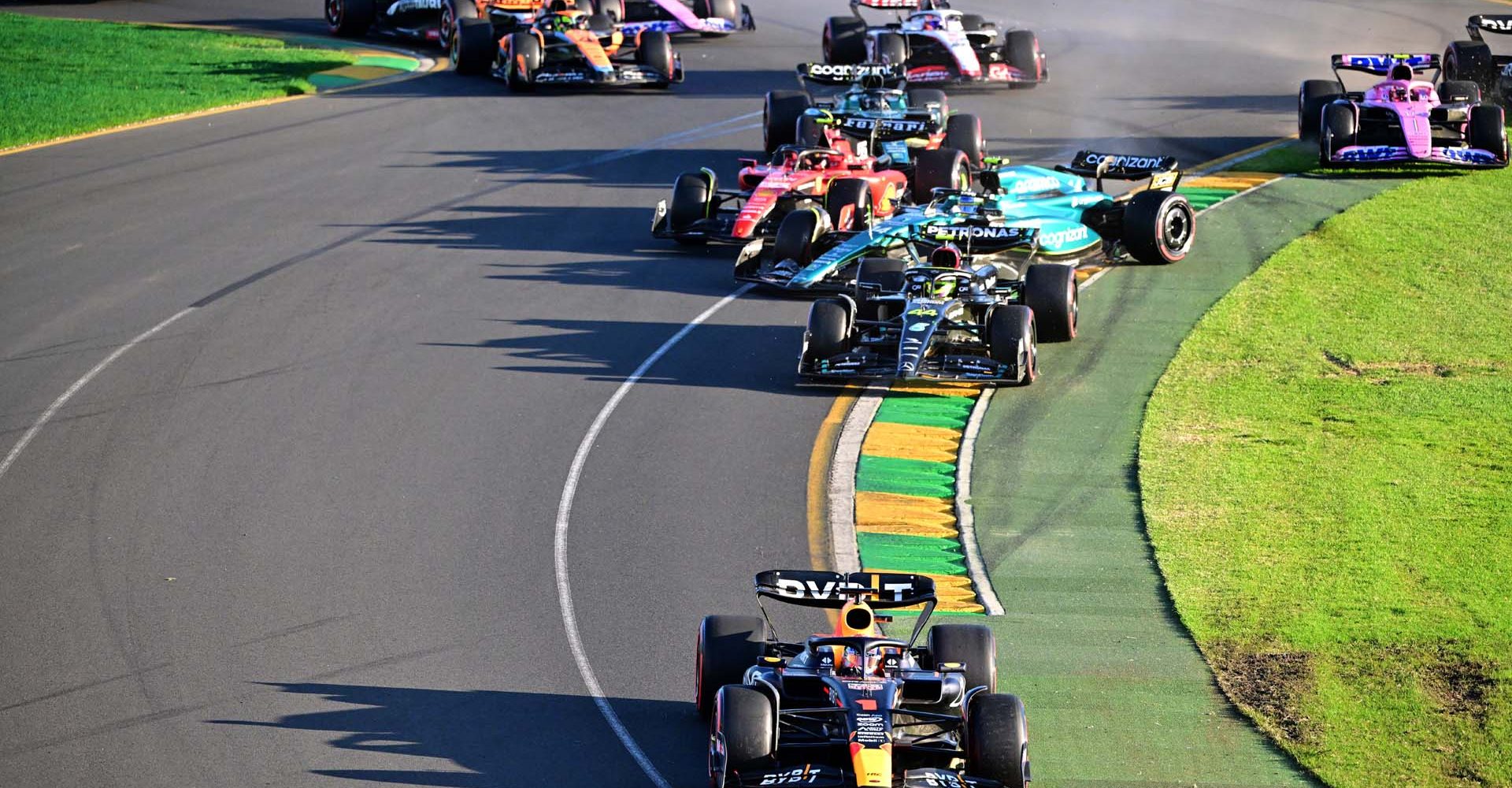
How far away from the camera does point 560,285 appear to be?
29.0 m

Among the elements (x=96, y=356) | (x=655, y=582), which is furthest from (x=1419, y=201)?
(x=96, y=356)

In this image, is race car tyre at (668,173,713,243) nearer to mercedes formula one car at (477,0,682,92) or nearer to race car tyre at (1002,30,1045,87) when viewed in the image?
mercedes formula one car at (477,0,682,92)

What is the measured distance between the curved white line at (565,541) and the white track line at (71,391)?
6.82 meters

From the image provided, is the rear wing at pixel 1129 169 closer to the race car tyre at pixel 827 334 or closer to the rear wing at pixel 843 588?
the race car tyre at pixel 827 334

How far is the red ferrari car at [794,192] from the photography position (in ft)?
96.7

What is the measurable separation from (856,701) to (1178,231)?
18065mm

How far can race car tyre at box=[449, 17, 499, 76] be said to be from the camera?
150ft

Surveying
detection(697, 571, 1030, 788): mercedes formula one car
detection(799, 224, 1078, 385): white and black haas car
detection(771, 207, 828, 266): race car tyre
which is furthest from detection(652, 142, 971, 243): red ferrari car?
detection(697, 571, 1030, 788): mercedes formula one car

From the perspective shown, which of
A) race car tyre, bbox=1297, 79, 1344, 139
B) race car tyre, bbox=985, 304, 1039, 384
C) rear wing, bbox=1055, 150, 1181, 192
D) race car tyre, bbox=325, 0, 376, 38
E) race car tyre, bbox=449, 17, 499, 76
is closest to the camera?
race car tyre, bbox=985, 304, 1039, 384

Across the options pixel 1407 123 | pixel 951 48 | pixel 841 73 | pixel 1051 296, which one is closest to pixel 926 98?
pixel 841 73

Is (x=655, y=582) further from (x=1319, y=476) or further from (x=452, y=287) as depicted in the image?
(x=452, y=287)

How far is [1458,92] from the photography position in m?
35.1

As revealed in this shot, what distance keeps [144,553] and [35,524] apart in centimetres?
178

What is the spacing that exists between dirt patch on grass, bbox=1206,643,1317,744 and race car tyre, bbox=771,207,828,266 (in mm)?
13112
